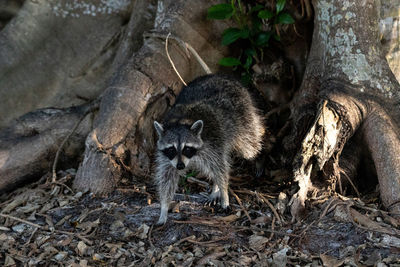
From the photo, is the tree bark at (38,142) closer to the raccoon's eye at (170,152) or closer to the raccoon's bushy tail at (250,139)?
the raccoon's eye at (170,152)

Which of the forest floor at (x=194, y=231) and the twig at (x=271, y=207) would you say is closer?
the forest floor at (x=194, y=231)

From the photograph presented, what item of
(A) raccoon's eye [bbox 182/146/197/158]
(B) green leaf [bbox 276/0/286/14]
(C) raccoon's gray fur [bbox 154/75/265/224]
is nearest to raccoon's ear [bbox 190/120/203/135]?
(C) raccoon's gray fur [bbox 154/75/265/224]

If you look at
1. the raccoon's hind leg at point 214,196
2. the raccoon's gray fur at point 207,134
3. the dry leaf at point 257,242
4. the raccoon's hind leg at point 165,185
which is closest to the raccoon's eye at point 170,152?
the raccoon's gray fur at point 207,134

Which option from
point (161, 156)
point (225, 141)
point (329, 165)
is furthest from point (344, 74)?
point (161, 156)

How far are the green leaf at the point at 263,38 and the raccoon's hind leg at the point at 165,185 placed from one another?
168cm

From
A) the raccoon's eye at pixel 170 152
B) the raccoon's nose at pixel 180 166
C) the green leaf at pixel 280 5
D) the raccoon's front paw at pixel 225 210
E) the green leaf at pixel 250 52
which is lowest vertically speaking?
the raccoon's front paw at pixel 225 210

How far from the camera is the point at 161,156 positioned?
3969mm

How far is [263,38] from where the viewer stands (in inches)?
182

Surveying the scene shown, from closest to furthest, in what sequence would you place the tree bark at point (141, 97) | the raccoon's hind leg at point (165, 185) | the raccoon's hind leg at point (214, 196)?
the raccoon's hind leg at point (165, 185) < the raccoon's hind leg at point (214, 196) < the tree bark at point (141, 97)

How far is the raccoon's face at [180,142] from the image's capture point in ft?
12.3

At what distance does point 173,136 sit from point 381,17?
2388 millimetres

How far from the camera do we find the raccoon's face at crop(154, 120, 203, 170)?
374 cm

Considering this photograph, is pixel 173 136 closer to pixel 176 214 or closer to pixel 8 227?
pixel 176 214

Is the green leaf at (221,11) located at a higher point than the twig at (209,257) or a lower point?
higher
